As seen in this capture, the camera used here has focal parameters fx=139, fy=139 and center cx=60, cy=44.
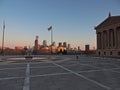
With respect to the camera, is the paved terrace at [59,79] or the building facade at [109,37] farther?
the building facade at [109,37]

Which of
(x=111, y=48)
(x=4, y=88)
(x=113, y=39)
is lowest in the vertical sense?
(x=4, y=88)

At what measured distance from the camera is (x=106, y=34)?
191 feet

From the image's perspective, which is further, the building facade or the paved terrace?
the building facade

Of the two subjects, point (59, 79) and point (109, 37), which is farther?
point (109, 37)

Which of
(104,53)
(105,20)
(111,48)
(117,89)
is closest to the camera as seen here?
(117,89)

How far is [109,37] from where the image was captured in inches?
2212

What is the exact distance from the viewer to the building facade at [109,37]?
51.4m

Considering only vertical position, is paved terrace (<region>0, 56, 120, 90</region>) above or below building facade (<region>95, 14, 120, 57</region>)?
below

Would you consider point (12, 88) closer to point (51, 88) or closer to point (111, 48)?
point (51, 88)

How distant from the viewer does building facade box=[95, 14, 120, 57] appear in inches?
2023

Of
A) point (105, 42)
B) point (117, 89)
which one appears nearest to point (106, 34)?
point (105, 42)

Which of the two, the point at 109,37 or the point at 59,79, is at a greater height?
the point at 109,37

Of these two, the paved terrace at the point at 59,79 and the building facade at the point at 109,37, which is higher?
the building facade at the point at 109,37

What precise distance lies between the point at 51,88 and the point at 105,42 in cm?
5403
